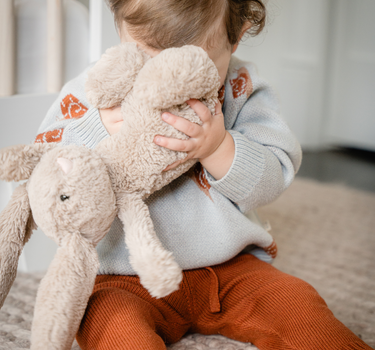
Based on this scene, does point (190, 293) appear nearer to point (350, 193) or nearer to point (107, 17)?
point (107, 17)

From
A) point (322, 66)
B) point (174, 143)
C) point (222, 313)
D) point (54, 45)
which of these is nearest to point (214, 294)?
point (222, 313)

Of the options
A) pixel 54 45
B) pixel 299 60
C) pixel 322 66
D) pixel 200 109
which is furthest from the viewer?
pixel 322 66

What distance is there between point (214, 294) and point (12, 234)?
0.32m

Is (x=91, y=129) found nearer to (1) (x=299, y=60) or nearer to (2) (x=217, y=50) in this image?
(2) (x=217, y=50)

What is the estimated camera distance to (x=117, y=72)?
0.48 m

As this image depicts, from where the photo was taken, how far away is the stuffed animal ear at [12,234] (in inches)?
16.9

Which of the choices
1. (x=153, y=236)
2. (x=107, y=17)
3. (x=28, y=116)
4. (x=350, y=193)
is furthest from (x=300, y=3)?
(x=153, y=236)

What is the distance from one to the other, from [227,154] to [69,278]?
0.95ft

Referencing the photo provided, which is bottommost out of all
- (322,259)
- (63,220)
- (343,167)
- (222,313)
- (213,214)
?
(343,167)

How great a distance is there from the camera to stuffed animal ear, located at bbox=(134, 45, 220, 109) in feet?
1.37

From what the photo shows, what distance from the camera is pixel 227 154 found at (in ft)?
1.90

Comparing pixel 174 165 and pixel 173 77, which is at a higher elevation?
pixel 173 77

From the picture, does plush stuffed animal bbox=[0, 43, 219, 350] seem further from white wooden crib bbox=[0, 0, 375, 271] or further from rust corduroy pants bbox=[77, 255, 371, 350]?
white wooden crib bbox=[0, 0, 375, 271]

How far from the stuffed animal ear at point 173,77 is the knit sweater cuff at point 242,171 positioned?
0.55ft
